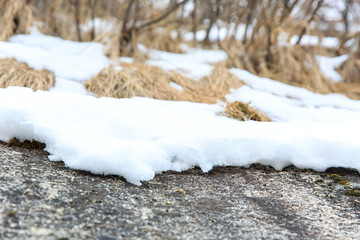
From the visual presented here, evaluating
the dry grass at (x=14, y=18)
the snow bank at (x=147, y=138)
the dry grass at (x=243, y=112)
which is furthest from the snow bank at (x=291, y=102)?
the dry grass at (x=14, y=18)

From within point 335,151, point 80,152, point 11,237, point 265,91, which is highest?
point 265,91

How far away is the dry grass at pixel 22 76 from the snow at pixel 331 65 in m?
3.10

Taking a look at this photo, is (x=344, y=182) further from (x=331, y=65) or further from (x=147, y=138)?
(x=331, y=65)

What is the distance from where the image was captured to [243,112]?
246 centimetres

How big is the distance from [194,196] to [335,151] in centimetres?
92

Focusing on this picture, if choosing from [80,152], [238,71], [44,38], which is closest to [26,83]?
[44,38]

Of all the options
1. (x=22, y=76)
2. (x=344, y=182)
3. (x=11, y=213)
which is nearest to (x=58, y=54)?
(x=22, y=76)

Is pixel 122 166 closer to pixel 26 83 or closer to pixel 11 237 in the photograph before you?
pixel 11 237

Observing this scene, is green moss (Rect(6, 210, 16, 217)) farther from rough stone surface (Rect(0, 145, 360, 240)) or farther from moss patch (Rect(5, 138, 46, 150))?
moss patch (Rect(5, 138, 46, 150))

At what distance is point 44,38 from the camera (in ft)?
10.7

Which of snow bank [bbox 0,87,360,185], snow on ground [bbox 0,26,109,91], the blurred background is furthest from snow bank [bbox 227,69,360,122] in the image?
snow on ground [bbox 0,26,109,91]

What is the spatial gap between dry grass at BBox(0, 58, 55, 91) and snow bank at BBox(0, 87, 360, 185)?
647mm

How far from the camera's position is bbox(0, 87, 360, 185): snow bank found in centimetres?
145

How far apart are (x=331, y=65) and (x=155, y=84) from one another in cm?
280
